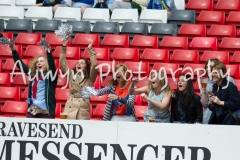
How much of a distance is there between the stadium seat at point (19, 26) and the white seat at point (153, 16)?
Result: 1685mm

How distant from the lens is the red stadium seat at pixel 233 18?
1138cm

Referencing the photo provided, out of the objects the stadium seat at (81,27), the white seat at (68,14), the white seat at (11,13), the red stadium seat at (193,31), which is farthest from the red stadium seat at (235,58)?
the white seat at (11,13)

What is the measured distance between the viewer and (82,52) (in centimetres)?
1120

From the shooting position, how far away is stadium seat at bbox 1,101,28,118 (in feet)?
33.0

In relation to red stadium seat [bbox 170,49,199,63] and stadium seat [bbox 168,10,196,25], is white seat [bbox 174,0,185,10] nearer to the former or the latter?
stadium seat [bbox 168,10,196,25]

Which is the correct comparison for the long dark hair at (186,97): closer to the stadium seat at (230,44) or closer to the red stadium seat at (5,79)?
the stadium seat at (230,44)

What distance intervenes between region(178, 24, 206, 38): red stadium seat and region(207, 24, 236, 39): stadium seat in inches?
4.0

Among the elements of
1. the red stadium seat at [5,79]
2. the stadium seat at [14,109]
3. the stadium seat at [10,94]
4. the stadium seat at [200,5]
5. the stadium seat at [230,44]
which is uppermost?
the stadium seat at [200,5]

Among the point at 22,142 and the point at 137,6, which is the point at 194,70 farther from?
the point at 22,142

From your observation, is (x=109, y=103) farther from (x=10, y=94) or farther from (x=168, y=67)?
(x=10, y=94)

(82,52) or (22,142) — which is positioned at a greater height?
(82,52)

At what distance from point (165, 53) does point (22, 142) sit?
3.92 m

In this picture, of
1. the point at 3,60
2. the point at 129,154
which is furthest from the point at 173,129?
the point at 3,60

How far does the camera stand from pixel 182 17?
11.5m
